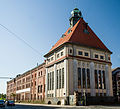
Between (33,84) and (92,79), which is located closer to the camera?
(92,79)

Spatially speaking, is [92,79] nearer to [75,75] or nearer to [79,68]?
[79,68]

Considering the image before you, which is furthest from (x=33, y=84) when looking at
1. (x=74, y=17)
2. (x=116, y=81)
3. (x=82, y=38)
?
(x=116, y=81)

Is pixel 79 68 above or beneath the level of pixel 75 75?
above

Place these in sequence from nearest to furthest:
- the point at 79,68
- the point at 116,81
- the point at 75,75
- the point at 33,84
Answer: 1. the point at 75,75
2. the point at 79,68
3. the point at 116,81
4. the point at 33,84

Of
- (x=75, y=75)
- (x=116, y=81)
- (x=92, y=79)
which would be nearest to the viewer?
(x=75, y=75)

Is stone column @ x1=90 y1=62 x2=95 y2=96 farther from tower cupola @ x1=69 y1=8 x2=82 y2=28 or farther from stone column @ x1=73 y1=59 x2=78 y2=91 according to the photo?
tower cupola @ x1=69 y1=8 x2=82 y2=28

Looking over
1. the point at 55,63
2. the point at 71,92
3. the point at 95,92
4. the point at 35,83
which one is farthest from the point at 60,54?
the point at 35,83

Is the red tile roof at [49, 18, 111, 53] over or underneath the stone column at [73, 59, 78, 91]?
over

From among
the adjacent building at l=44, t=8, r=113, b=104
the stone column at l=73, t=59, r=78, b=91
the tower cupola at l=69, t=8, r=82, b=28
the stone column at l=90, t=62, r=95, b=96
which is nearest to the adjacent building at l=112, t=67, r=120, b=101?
the adjacent building at l=44, t=8, r=113, b=104

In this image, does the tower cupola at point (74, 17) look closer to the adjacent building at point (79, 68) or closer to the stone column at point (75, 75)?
the adjacent building at point (79, 68)

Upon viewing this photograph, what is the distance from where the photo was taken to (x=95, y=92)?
43062mm

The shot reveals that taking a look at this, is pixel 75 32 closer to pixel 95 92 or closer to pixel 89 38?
pixel 89 38

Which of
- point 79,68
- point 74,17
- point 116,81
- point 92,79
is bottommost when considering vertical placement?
point 116,81

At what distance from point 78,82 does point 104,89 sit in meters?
8.99
